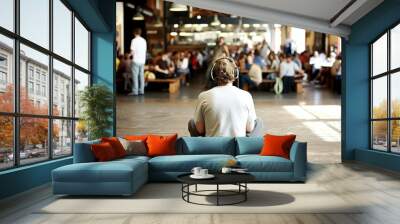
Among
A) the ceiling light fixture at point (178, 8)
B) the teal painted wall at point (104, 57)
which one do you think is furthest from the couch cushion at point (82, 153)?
the ceiling light fixture at point (178, 8)

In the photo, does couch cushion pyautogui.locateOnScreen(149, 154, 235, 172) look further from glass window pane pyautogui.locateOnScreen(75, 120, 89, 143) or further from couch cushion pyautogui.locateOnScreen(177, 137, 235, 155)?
glass window pane pyautogui.locateOnScreen(75, 120, 89, 143)

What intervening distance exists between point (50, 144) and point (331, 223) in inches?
195

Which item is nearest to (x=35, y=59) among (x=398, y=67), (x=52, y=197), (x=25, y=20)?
(x=25, y=20)

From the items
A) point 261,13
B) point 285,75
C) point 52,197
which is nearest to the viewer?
point 52,197

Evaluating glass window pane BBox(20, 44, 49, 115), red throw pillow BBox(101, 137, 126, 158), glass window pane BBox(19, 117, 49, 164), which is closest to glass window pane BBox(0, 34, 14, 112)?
glass window pane BBox(20, 44, 49, 115)

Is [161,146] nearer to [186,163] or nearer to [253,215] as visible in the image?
[186,163]

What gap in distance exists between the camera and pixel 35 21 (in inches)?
293

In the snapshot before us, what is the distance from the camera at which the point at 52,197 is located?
6.18m

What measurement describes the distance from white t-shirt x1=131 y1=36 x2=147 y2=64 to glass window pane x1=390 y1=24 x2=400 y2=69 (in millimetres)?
9108

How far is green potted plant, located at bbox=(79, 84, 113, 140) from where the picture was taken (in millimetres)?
9281

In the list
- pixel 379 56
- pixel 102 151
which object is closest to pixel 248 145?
pixel 102 151

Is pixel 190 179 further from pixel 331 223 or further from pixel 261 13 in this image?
pixel 261 13

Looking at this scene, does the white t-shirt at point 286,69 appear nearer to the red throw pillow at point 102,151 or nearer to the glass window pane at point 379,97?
the glass window pane at point 379,97

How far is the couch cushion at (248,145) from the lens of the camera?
7.97 m
